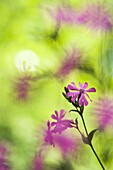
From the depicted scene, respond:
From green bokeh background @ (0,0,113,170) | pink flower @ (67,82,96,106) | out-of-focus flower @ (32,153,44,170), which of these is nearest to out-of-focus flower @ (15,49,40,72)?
green bokeh background @ (0,0,113,170)

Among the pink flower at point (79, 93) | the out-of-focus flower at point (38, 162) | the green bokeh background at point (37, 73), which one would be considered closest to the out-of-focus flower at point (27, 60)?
the green bokeh background at point (37, 73)

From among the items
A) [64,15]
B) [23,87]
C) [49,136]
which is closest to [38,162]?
[49,136]

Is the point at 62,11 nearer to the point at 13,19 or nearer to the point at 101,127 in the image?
the point at 13,19

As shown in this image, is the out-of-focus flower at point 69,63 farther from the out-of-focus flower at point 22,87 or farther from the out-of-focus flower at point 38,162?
the out-of-focus flower at point 38,162

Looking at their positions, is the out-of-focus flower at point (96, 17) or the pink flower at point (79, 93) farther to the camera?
the out-of-focus flower at point (96, 17)

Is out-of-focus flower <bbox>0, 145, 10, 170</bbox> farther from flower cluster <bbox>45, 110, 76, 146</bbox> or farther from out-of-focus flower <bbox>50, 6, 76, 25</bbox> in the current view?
out-of-focus flower <bbox>50, 6, 76, 25</bbox>
